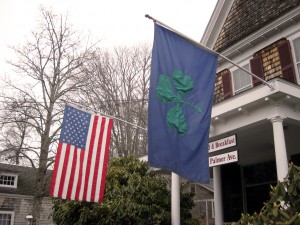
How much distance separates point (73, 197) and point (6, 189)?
81.6 feet

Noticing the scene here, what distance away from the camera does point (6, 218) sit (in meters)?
28.6

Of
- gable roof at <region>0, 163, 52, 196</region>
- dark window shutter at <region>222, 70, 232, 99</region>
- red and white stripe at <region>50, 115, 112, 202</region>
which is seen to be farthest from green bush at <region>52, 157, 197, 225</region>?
gable roof at <region>0, 163, 52, 196</region>

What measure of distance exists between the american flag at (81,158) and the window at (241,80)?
18.2ft

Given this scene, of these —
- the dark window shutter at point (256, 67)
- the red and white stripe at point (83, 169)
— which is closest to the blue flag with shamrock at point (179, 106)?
the red and white stripe at point (83, 169)

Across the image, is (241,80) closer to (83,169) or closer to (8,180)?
(83,169)

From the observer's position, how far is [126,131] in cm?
2722

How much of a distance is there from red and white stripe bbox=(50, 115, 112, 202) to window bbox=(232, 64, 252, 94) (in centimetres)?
567

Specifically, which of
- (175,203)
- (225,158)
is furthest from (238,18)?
(175,203)

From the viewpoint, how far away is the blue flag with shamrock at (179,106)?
6.45 metres

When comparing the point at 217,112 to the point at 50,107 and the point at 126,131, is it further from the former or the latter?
the point at 126,131

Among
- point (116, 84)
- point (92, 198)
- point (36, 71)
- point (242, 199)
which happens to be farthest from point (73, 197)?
point (116, 84)

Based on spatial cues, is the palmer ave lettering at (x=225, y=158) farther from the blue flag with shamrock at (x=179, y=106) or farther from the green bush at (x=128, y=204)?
the green bush at (x=128, y=204)

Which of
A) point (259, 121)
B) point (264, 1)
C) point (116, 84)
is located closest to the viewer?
point (259, 121)

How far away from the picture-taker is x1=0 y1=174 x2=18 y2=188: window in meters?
30.7
